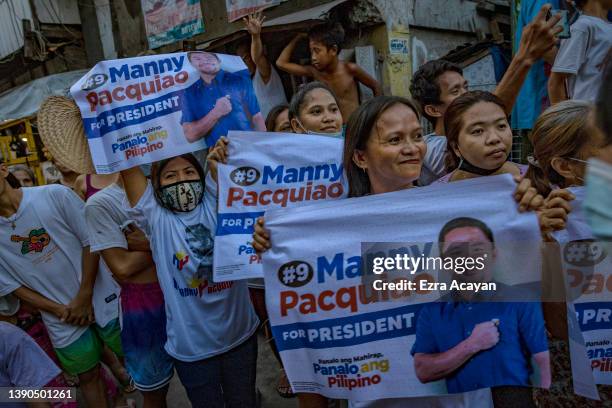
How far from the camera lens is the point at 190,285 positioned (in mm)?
2246

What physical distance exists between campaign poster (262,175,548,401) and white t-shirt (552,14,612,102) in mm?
1952

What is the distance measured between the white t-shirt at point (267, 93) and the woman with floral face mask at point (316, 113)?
2.91 metres

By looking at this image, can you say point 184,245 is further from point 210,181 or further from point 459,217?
point 459,217

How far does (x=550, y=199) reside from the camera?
144cm

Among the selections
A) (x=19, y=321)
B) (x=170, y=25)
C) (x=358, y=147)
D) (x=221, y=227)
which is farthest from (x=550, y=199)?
(x=170, y=25)

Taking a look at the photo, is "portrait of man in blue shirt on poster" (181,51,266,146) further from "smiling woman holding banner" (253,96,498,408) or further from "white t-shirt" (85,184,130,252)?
"smiling woman holding banner" (253,96,498,408)

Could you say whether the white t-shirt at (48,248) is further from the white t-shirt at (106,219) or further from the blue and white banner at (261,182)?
the blue and white banner at (261,182)

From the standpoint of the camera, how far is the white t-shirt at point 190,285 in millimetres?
2238

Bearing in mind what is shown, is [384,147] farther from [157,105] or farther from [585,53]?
[585,53]

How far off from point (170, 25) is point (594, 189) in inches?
387

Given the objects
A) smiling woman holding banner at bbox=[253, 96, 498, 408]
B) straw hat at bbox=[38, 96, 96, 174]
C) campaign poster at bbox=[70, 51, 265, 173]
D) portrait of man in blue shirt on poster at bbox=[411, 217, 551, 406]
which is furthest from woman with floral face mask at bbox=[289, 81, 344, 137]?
portrait of man in blue shirt on poster at bbox=[411, 217, 551, 406]

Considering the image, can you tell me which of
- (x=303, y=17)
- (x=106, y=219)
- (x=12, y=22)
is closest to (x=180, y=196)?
(x=106, y=219)

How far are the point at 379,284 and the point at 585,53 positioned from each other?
2383 mm

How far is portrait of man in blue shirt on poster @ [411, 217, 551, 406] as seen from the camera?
4.79ft
